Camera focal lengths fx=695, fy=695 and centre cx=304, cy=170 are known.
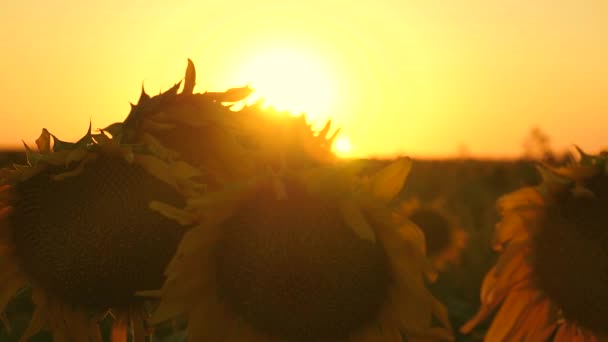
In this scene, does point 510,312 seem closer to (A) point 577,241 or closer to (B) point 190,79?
(A) point 577,241

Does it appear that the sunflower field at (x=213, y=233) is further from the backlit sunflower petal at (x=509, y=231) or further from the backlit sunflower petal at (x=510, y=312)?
the backlit sunflower petal at (x=510, y=312)

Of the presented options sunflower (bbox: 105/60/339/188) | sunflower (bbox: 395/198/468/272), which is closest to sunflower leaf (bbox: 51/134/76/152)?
sunflower (bbox: 105/60/339/188)

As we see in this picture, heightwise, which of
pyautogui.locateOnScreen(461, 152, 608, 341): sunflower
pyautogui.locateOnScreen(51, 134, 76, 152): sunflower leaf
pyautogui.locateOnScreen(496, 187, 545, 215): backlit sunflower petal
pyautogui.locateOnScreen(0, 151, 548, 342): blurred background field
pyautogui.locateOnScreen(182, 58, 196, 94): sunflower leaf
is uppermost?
pyautogui.locateOnScreen(51, 134, 76, 152): sunflower leaf

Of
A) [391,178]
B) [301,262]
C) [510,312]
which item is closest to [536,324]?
[510,312]

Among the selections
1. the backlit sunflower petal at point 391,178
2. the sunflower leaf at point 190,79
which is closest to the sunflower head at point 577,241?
the backlit sunflower petal at point 391,178

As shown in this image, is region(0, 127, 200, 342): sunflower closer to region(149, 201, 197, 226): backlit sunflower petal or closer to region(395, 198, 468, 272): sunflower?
region(149, 201, 197, 226): backlit sunflower petal
